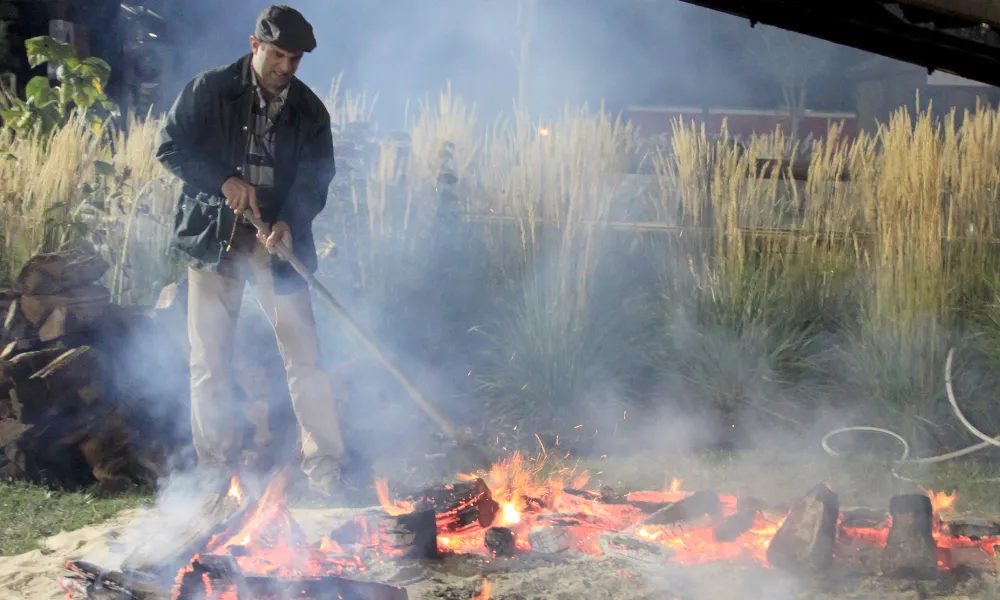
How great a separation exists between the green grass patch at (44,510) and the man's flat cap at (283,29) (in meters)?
2.22

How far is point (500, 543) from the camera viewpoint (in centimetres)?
360

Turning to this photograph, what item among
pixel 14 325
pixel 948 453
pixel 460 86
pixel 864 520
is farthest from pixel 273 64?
pixel 460 86

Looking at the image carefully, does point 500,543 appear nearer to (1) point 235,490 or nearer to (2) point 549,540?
(2) point 549,540

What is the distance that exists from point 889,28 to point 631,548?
7.02ft

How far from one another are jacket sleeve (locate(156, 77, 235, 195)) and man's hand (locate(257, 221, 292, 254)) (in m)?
0.29

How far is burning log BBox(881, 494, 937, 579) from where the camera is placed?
339 centimetres

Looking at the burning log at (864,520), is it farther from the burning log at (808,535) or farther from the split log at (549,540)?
the split log at (549,540)

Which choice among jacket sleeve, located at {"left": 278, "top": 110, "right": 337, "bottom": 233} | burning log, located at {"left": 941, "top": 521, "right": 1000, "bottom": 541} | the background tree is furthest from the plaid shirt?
the background tree

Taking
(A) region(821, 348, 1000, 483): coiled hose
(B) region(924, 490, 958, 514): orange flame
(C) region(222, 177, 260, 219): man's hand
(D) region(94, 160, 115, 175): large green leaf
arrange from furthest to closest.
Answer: (D) region(94, 160, 115, 175): large green leaf, (A) region(821, 348, 1000, 483): coiled hose, (B) region(924, 490, 958, 514): orange flame, (C) region(222, 177, 260, 219): man's hand

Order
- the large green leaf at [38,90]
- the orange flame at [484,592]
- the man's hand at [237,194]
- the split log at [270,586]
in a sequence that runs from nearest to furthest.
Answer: the split log at [270,586], the orange flame at [484,592], the man's hand at [237,194], the large green leaf at [38,90]

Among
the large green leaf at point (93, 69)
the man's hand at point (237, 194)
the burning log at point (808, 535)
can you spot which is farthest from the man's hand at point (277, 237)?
the large green leaf at point (93, 69)

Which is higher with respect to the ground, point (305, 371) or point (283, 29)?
point (283, 29)

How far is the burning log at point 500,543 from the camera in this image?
3.59m

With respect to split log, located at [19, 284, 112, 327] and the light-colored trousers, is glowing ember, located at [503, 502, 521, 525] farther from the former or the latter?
split log, located at [19, 284, 112, 327]
